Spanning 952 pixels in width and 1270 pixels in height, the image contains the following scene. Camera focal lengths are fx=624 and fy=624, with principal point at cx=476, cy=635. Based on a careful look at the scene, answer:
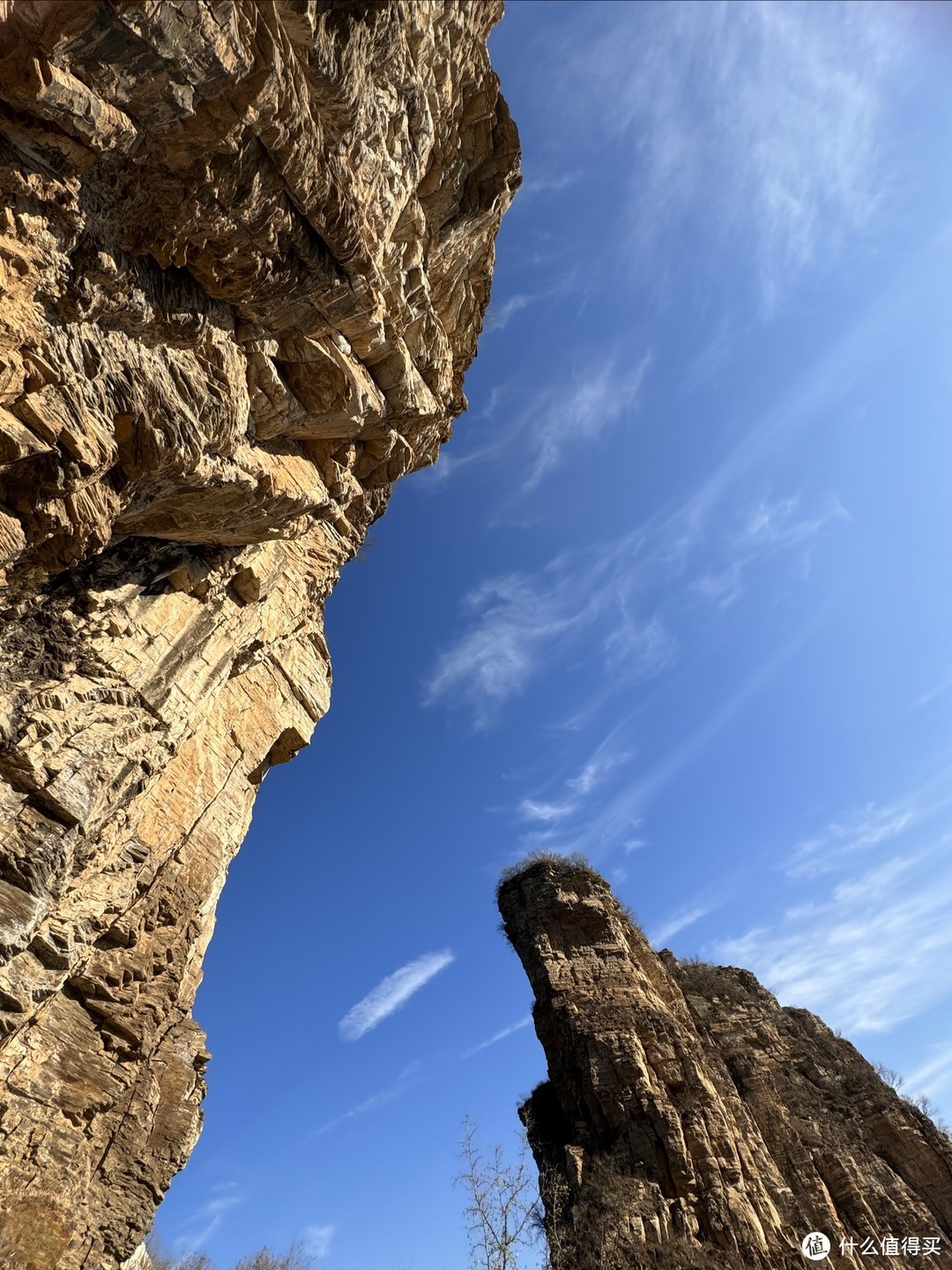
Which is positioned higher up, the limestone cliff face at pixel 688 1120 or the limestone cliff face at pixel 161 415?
the limestone cliff face at pixel 161 415

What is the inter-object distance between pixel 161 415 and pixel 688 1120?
25.1 metres

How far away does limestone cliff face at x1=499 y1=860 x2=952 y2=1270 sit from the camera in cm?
1769

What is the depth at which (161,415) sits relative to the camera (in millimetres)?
7547

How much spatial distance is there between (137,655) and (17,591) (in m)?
2.03

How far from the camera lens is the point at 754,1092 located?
2591 cm

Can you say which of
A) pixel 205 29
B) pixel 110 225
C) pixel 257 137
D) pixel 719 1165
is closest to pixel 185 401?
pixel 110 225

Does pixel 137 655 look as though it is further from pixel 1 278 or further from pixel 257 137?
pixel 257 137

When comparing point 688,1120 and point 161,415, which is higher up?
point 161,415

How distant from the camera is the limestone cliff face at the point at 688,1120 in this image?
58.0ft

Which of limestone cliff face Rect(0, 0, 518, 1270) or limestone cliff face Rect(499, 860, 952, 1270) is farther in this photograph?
limestone cliff face Rect(499, 860, 952, 1270)

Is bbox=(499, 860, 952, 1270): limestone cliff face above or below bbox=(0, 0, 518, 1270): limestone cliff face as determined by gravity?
below

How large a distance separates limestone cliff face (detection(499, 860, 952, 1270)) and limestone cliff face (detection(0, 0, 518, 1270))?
14235 mm

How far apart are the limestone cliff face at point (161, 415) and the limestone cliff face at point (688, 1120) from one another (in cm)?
1423

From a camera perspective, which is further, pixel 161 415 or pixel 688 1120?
pixel 688 1120
